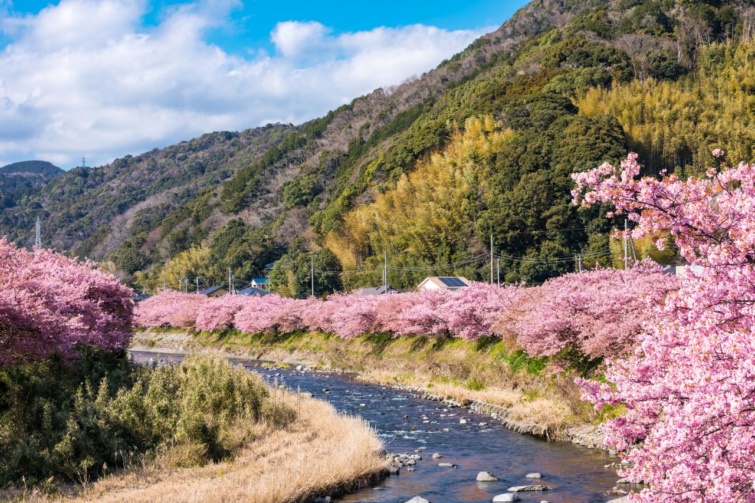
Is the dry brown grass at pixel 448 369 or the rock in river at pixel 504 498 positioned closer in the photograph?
the rock in river at pixel 504 498

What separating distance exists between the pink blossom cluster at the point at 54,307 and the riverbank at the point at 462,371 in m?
3.91

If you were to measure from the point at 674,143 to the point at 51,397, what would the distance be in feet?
232

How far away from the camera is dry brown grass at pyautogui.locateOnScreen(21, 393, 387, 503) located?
41.8ft

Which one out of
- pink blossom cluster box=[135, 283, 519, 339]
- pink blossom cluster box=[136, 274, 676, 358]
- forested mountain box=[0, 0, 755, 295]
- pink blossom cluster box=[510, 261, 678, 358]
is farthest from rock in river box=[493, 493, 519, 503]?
forested mountain box=[0, 0, 755, 295]

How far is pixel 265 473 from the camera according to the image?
14.2 metres

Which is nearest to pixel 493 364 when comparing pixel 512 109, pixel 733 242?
pixel 733 242

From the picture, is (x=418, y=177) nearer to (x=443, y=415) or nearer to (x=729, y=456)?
(x=443, y=415)

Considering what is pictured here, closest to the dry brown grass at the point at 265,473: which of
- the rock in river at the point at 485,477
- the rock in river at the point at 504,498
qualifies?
the rock in river at the point at 485,477

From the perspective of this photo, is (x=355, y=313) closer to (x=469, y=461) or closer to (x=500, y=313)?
(x=500, y=313)

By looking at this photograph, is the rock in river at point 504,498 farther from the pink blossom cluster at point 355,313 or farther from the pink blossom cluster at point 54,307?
the pink blossom cluster at point 355,313

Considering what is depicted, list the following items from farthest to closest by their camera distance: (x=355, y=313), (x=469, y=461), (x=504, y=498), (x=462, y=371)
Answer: (x=355, y=313) < (x=462, y=371) < (x=469, y=461) < (x=504, y=498)

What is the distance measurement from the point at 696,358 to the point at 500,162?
70.0m

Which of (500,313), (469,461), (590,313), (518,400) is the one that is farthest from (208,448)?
(500,313)

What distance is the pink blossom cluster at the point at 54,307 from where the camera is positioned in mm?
15102
